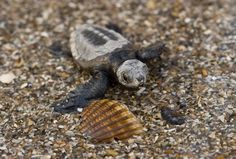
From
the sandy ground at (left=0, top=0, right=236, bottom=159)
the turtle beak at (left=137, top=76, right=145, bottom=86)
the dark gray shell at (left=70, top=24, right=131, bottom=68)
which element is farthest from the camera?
the dark gray shell at (left=70, top=24, right=131, bottom=68)

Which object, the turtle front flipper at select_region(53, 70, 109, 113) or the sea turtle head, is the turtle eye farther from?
the turtle front flipper at select_region(53, 70, 109, 113)

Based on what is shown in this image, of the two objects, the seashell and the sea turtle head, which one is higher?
the sea turtle head

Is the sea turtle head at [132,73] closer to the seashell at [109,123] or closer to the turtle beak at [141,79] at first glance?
the turtle beak at [141,79]

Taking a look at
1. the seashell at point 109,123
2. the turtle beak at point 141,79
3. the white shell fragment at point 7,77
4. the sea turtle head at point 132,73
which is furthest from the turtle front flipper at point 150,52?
the white shell fragment at point 7,77

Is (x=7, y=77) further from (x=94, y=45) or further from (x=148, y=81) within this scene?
(x=148, y=81)

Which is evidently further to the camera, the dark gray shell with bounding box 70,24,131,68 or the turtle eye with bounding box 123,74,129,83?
the dark gray shell with bounding box 70,24,131,68

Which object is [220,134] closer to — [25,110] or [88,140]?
[88,140]

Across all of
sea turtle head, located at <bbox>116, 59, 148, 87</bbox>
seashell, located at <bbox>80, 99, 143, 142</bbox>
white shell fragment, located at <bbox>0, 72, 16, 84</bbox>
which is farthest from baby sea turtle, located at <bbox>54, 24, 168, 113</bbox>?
white shell fragment, located at <bbox>0, 72, 16, 84</bbox>
